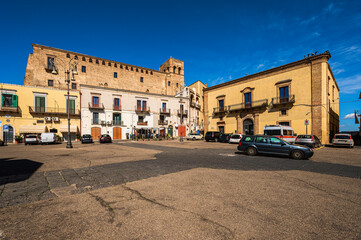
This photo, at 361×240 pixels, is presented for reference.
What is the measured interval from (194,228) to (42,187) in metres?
4.32

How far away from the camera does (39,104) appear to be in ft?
90.6

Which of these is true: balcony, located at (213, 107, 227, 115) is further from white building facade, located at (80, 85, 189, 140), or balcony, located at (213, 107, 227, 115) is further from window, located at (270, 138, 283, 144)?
window, located at (270, 138, 283, 144)

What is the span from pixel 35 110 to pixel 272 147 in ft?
110

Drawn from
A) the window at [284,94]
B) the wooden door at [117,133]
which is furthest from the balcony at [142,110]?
the window at [284,94]

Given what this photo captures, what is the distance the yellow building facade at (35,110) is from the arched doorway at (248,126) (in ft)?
94.8

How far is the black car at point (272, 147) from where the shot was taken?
9820 millimetres

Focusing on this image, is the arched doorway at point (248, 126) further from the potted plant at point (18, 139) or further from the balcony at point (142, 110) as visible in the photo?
the potted plant at point (18, 139)

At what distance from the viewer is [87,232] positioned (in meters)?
2.54

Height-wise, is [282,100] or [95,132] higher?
[282,100]

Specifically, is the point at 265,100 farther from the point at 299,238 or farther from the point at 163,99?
the point at 299,238

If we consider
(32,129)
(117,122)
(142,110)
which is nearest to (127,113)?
(117,122)

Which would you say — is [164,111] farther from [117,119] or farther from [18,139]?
[18,139]

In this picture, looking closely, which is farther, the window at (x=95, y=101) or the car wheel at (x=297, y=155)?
the window at (x=95, y=101)

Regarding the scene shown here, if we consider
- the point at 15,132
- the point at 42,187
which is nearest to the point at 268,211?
the point at 42,187
